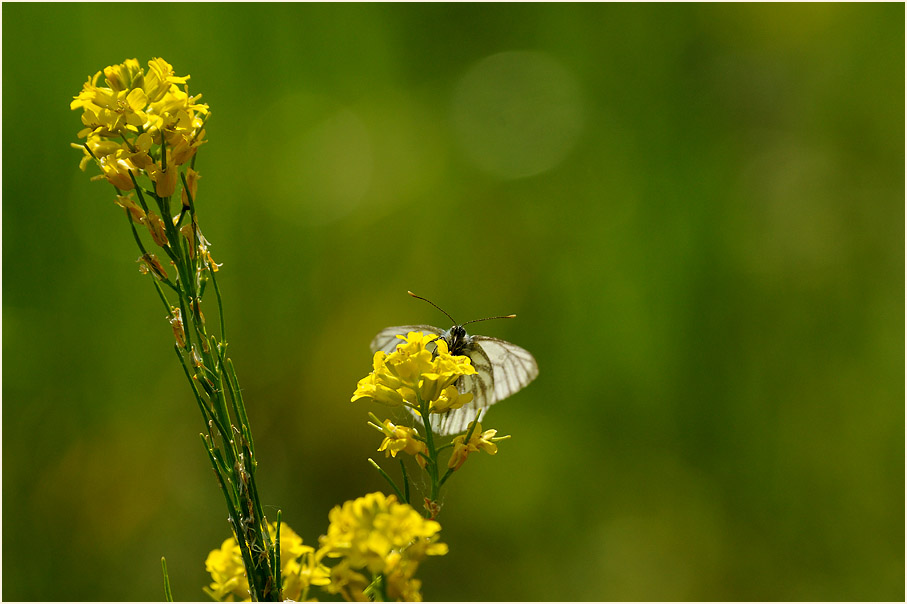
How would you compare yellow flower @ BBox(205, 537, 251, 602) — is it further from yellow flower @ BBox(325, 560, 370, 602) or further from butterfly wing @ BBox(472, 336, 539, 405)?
butterfly wing @ BBox(472, 336, 539, 405)

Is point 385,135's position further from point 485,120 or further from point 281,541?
point 281,541

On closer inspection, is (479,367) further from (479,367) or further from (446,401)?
(446,401)

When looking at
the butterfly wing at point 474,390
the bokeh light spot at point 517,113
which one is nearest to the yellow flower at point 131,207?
the butterfly wing at point 474,390

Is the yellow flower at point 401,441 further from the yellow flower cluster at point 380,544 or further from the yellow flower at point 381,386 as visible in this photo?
the yellow flower cluster at point 380,544

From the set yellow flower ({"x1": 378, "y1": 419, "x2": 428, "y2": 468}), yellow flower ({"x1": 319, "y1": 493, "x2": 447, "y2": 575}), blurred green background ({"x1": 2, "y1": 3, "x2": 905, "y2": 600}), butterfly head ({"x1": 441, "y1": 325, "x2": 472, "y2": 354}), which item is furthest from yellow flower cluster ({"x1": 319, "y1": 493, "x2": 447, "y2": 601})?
blurred green background ({"x1": 2, "y1": 3, "x2": 905, "y2": 600})

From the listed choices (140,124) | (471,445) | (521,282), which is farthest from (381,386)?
(521,282)
